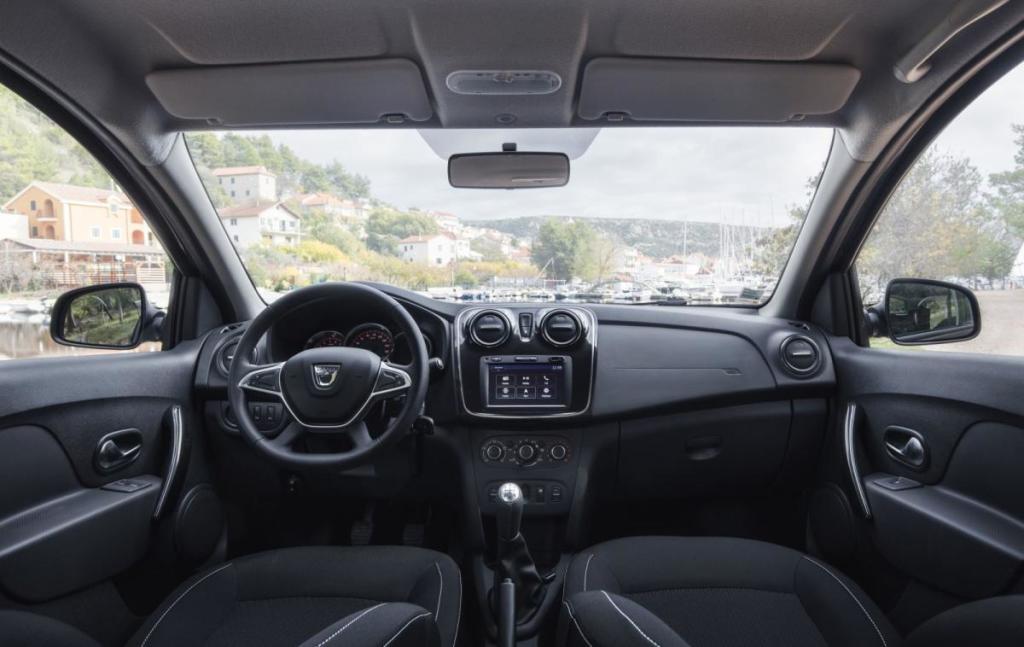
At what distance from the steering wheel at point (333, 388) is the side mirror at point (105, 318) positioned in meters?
0.77

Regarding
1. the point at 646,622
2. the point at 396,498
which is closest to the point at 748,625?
the point at 646,622

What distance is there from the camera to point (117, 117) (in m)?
2.31

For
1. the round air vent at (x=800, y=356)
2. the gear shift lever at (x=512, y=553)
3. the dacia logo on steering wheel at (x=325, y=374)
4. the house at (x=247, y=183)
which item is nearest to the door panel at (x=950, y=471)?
the round air vent at (x=800, y=356)

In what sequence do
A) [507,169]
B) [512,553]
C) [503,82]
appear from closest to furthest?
[512,553]
[503,82]
[507,169]

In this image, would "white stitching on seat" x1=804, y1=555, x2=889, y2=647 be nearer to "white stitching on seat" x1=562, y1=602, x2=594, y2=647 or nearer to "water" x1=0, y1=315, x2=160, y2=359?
"white stitching on seat" x1=562, y1=602, x2=594, y2=647

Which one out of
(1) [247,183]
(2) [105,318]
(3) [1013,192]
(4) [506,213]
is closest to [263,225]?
(1) [247,183]

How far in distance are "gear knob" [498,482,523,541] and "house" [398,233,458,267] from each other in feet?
3.96

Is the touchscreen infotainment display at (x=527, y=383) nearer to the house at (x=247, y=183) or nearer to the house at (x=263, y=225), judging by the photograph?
the house at (x=263, y=225)

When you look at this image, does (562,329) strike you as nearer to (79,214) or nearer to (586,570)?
(586,570)

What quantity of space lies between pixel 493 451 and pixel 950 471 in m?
1.71

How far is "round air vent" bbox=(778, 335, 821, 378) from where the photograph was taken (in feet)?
8.86

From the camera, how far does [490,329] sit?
2686 millimetres

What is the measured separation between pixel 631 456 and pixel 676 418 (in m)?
0.27

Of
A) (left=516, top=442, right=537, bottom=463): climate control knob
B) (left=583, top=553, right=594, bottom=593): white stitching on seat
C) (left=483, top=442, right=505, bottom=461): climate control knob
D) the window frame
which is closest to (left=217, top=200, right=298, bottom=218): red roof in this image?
(left=483, top=442, right=505, bottom=461): climate control knob
